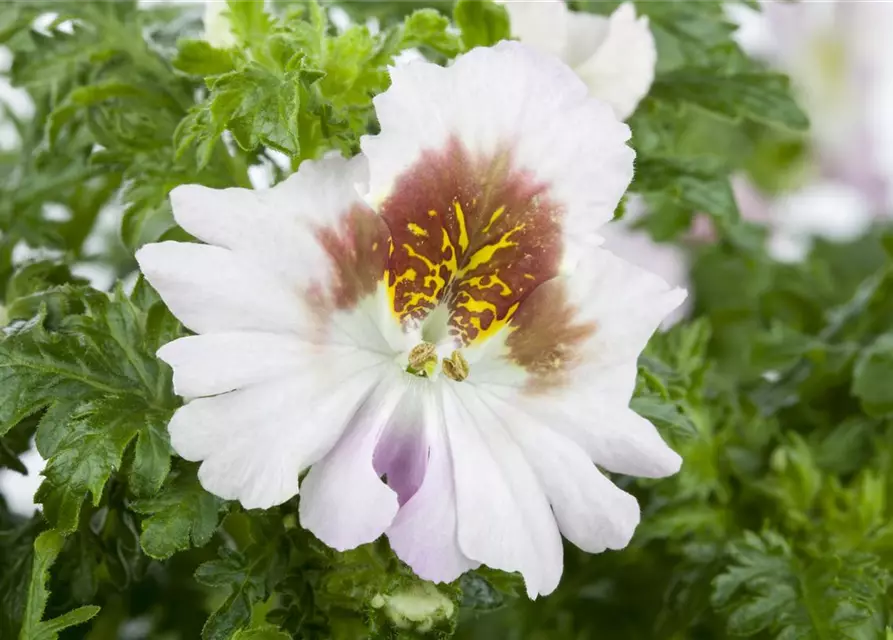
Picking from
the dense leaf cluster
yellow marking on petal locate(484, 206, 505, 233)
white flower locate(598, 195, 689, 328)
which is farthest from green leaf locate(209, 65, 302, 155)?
white flower locate(598, 195, 689, 328)

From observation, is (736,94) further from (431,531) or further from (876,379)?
(431,531)

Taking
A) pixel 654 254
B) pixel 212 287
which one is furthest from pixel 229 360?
pixel 654 254

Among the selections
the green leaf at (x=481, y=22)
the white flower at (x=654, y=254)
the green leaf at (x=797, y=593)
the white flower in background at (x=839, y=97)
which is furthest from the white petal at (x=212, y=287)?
the white flower in background at (x=839, y=97)

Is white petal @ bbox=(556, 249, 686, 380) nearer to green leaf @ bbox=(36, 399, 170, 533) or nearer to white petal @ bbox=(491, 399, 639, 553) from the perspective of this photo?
white petal @ bbox=(491, 399, 639, 553)

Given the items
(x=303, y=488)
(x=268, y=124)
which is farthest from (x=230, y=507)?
(x=268, y=124)

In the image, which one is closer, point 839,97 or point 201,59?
point 201,59

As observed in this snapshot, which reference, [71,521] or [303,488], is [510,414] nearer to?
[303,488]

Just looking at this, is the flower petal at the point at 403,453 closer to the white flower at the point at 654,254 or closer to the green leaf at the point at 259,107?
the green leaf at the point at 259,107
